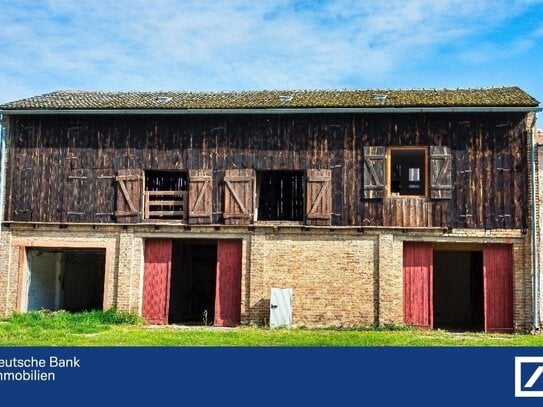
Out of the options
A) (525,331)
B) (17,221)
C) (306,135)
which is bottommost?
(525,331)

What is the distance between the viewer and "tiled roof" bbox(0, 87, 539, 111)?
1988cm

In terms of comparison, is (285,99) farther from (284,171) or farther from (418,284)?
(418,284)

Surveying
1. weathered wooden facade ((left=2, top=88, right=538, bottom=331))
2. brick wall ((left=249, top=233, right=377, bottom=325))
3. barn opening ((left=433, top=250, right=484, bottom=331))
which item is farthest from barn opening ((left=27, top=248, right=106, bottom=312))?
barn opening ((left=433, top=250, right=484, bottom=331))

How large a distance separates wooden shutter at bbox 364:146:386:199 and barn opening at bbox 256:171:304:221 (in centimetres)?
439

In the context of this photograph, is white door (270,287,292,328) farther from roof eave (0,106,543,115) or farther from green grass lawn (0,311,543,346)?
roof eave (0,106,543,115)

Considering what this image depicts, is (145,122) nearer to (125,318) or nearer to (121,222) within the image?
(121,222)

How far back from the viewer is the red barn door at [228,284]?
66.2 ft

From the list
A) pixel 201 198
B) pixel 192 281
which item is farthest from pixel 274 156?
pixel 192 281

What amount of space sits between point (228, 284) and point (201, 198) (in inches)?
105

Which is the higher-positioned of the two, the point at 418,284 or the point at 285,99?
the point at 285,99

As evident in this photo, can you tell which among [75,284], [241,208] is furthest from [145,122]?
[75,284]

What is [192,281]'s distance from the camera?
83.5ft
